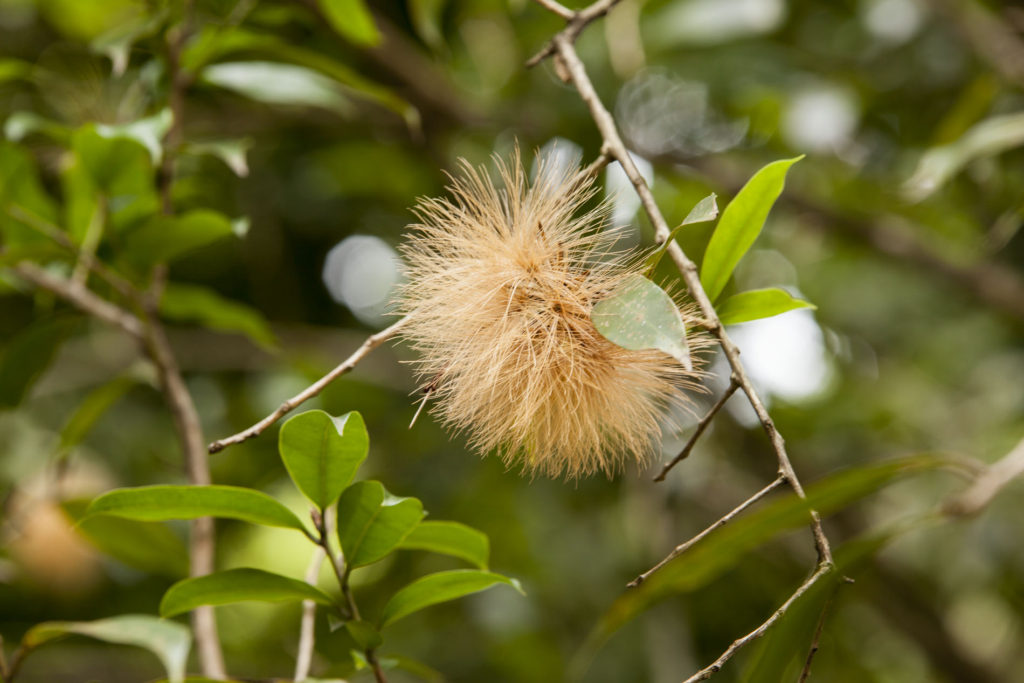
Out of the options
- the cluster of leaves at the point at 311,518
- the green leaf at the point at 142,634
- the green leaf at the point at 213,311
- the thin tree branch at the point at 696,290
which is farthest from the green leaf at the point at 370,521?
the green leaf at the point at 213,311

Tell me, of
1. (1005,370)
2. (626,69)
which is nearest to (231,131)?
(626,69)

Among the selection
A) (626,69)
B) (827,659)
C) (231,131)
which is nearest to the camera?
(626,69)

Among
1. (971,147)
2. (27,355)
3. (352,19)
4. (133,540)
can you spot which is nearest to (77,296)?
(27,355)

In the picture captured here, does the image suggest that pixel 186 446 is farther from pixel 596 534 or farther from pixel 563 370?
pixel 596 534

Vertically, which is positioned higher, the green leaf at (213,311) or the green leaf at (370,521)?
the green leaf at (213,311)

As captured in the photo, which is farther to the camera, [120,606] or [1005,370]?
[1005,370]

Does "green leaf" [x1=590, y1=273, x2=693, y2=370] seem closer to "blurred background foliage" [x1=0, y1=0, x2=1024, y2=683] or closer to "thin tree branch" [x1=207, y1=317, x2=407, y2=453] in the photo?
"thin tree branch" [x1=207, y1=317, x2=407, y2=453]

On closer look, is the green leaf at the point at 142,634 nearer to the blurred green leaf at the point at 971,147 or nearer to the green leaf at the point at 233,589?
the green leaf at the point at 233,589

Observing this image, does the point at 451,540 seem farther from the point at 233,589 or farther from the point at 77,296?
the point at 77,296
